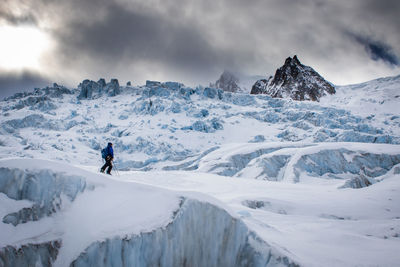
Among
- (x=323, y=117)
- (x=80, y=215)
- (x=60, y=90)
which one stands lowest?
(x=80, y=215)

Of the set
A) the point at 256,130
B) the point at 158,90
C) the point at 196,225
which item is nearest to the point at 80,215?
the point at 196,225

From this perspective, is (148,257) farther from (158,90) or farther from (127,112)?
(158,90)

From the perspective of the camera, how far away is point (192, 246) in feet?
18.7

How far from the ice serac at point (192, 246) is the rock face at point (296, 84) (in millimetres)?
120711

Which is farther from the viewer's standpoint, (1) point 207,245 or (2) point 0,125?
(2) point 0,125

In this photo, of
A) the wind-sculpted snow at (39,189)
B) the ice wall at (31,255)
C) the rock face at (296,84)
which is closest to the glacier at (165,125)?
the wind-sculpted snow at (39,189)

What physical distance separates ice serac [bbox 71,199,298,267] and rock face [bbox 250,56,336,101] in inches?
4752

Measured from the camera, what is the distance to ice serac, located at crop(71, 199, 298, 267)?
4656 millimetres

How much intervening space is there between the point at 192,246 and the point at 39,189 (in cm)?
381

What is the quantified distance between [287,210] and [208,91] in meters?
81.1

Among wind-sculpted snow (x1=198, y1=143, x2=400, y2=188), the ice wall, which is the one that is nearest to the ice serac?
the ice wall

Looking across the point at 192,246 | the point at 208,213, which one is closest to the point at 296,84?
the point at 208,213

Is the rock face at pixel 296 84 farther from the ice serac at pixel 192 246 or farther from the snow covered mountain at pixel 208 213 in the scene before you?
the ice serac at pixel 192 246

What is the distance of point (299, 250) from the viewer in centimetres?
539
